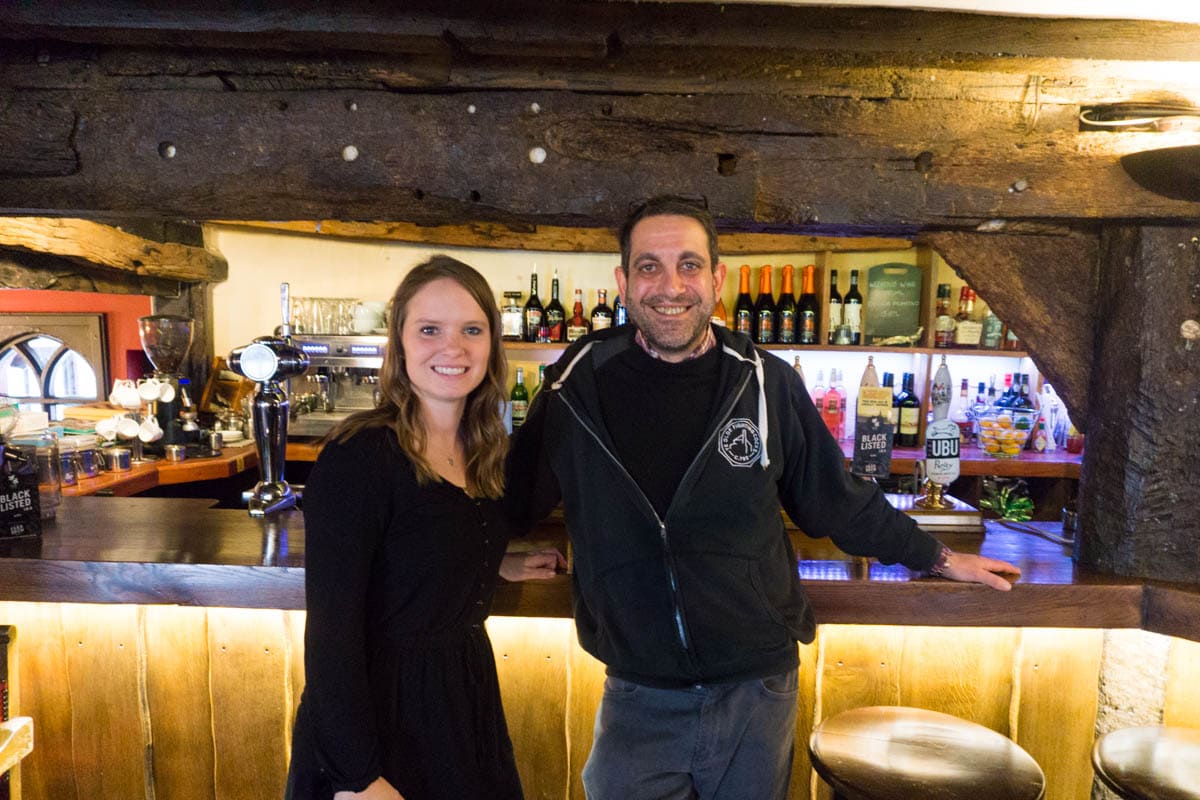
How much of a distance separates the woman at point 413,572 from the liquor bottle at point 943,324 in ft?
9.75

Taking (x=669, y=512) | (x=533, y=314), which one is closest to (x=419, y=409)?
(x=669, y=512)

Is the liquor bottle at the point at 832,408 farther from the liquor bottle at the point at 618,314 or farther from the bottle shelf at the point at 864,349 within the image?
the liquor bottle at the point at 618,314

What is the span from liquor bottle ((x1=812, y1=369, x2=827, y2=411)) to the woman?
260 centimetres

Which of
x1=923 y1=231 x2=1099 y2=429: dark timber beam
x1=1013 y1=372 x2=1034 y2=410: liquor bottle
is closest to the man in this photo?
x1=923 y1=231 x2=1099 y2=429: dark timber beam

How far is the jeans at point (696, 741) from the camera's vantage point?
4.48ft

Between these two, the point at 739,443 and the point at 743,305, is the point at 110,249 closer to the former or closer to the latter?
the point at 743,305

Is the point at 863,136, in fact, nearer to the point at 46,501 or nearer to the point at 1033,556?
the point at 1033,556

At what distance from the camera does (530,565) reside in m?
1.67

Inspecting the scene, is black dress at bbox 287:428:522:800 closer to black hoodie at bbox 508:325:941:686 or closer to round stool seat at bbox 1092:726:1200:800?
black hoodie at bbox 508:325:941:686

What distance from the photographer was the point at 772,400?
4.80 ft

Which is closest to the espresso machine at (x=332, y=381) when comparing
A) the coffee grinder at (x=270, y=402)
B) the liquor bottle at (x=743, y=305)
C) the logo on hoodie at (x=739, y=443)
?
the coffee grinder at (x=270, y=402)

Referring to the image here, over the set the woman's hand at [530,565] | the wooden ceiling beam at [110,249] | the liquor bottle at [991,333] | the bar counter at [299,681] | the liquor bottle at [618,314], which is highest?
the wooden ceiling beam at [110,249]

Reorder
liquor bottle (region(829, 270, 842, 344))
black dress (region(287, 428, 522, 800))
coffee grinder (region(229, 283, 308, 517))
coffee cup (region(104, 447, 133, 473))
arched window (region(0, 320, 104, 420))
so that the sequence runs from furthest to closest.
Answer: arched window (region(0, 320, 104, 420)), liquor bottle (region(829, 270, 842, 344)), coffee cup (region(104, 447, 133, 473)), coffee grinder (region(229, 283, 308, 517)), black dress (region(287, 428, 522, 800))

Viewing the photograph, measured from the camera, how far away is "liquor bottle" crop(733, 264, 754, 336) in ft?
12.4
